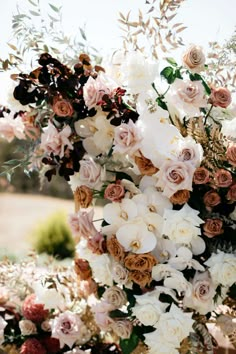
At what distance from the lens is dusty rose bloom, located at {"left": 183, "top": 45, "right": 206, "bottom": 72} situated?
4.48ft

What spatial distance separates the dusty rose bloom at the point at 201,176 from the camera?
4.35 ft

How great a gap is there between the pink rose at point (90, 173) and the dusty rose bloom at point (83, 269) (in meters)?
0.23

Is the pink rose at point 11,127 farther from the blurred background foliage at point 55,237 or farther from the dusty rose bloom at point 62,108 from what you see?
the blurred background foliage at point 55,237

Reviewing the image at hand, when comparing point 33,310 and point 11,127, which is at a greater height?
point 11,127

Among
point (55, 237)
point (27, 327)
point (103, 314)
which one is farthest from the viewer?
point (55, 237)

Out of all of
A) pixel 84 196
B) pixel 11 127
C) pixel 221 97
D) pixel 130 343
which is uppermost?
pixel 221 97

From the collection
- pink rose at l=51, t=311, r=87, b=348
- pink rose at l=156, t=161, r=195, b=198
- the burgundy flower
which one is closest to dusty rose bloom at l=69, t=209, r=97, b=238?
pink rose at l=156, t=161, r=195, b=198

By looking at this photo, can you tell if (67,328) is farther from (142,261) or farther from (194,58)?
(194,58)

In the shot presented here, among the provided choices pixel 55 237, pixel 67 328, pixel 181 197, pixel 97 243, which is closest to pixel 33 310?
pixel 67 328

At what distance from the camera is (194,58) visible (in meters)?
1.37

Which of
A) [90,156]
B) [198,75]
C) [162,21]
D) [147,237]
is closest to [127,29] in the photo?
[162,21]

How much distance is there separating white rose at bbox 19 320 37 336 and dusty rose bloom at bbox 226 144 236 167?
0.80m

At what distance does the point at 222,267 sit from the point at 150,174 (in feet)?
0.79

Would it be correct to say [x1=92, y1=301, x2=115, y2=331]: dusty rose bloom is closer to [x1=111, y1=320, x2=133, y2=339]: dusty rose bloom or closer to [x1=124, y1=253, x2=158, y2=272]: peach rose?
[x1=111, y1=320, x2=133, y2=339]: dusty rose bloom
